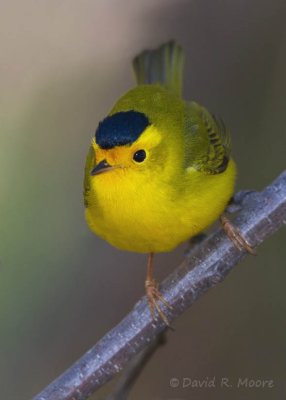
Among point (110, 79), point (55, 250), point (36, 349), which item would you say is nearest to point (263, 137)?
point (110, 79)

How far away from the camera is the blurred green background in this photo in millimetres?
4902

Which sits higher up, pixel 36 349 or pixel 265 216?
pixel 265 216

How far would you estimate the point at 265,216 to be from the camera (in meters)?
3.10

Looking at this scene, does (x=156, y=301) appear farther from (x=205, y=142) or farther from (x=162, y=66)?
(x=162, y=66)

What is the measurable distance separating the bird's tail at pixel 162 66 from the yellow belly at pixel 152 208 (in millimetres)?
1021

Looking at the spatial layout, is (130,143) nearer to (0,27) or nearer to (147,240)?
(147,240)

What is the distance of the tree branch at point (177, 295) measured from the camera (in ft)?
9.66

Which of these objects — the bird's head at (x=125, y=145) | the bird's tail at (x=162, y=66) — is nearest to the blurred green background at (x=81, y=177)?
the bird's tail at (x=162, y=66)

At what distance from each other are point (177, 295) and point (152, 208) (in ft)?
1.25

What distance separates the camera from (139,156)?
316 cm

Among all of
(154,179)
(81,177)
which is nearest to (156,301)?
(154,179)

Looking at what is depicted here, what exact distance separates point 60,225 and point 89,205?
1.87 m

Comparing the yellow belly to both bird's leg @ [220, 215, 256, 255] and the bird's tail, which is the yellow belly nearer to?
bird's leg @ [220, 215, 256, 255]

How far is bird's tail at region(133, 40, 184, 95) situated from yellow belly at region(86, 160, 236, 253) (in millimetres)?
1021
